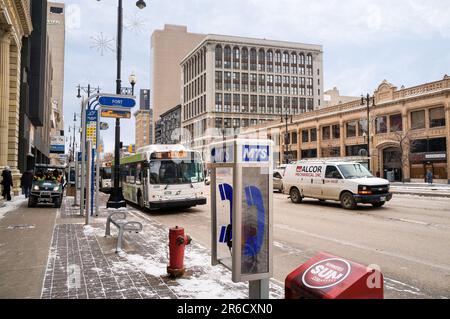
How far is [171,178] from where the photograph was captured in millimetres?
15523

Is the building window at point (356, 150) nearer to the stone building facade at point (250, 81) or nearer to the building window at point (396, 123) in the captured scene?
the building window at point (396, 123)

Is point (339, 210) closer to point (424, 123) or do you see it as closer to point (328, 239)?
point (328, 239)

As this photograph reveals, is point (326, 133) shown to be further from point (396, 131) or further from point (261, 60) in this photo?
point (261, 60)

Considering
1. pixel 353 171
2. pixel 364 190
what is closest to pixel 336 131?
pixel 353 171

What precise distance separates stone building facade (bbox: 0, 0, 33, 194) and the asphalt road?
1157 centimetres

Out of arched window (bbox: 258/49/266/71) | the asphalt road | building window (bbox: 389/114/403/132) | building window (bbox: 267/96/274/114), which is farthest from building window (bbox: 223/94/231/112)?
the asphalt road

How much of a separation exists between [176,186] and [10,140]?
1291 centimetres

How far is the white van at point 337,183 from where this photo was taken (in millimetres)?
15070

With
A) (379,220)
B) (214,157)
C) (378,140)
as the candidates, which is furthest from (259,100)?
(214,157)

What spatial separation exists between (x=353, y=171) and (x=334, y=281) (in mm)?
14120

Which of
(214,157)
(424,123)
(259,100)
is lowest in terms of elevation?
Result: (214,157)

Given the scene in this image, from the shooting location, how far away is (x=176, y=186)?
15.4 m

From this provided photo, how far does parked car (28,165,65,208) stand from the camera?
17.5 meters

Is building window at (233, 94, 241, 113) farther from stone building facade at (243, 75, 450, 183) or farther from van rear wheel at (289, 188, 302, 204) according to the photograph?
van rear wheel at (289, 188, 302, 204)
